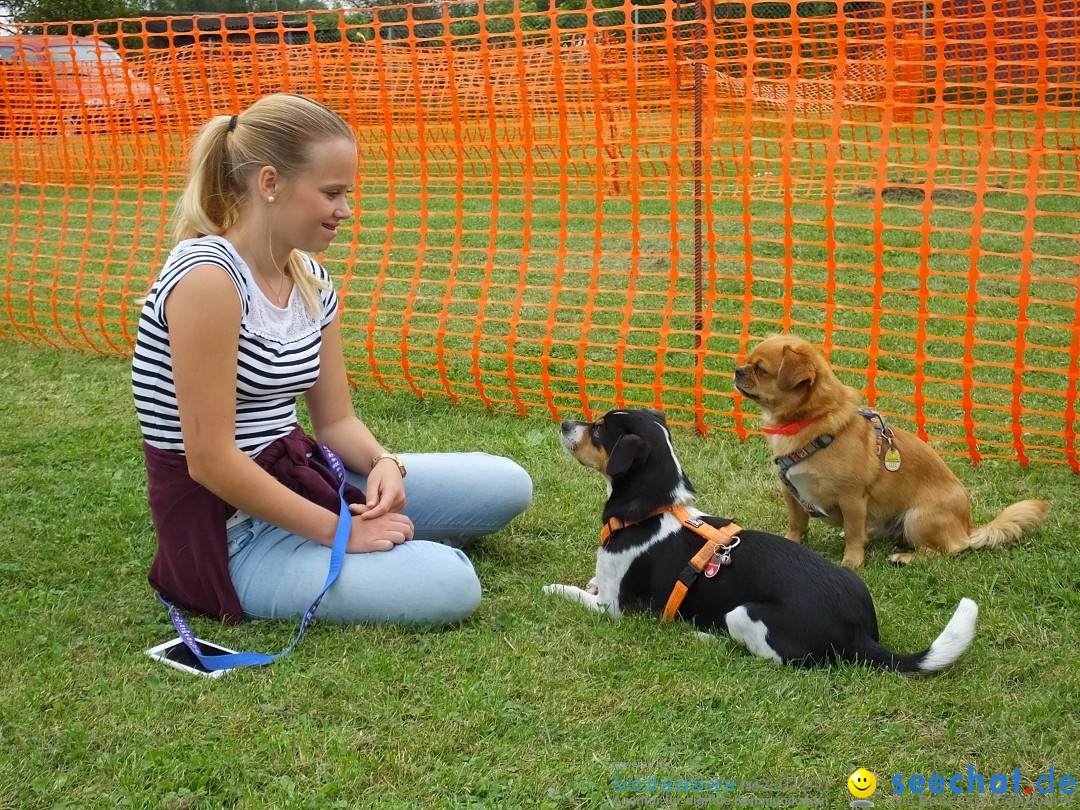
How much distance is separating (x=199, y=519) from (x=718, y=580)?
1.70 m

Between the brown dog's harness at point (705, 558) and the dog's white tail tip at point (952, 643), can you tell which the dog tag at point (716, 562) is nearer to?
the brown dog's harness at point (705, 558)

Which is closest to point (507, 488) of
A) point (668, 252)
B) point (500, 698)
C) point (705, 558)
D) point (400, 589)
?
point (400, 589)

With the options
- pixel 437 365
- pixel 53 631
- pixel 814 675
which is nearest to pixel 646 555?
pixel 814 675

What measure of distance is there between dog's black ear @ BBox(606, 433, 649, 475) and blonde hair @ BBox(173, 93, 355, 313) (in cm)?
134

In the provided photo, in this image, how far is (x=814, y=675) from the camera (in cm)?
308

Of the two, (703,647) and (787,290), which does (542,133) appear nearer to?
(787,290)

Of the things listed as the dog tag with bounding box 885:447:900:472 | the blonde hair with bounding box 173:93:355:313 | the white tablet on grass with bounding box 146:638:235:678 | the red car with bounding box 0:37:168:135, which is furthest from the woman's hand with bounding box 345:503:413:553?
the red car with bounding box 0:37:168:135

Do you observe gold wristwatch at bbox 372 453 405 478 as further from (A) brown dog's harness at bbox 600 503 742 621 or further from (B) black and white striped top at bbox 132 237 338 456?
(A) brown dog's harness at bbox 600 503 742 621

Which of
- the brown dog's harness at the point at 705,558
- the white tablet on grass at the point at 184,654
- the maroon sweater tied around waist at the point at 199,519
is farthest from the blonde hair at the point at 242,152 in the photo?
the brown dog's harness at the point at 705,558

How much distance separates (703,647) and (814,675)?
0.37 m

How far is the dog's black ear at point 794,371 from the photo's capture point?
13.5 feet

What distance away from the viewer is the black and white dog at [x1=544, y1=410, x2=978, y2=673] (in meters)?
3.13

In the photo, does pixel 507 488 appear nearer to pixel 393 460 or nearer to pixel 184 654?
pixel 393 460

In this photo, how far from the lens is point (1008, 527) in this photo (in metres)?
4.09
